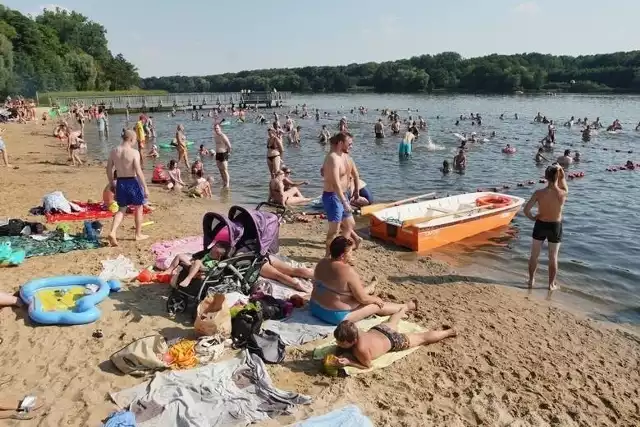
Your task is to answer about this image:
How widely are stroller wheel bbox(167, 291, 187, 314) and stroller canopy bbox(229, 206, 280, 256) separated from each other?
1.13 metres

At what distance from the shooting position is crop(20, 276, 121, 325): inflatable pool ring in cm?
571

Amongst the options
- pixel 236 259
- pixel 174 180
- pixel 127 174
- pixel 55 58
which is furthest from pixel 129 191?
pixel 55 58

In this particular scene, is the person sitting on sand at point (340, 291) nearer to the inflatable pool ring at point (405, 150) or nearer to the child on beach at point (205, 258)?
the child on beach at point (205, 258)

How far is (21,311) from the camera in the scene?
5992 millimetres

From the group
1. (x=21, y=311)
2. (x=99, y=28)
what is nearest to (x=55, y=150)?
(x=21, y=311)

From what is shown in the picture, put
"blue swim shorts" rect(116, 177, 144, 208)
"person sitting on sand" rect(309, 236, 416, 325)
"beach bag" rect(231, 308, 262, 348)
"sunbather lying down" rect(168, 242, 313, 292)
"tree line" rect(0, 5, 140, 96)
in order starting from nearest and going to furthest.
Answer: "beach bag" rect(231, 308, 262, 348)
"person sitting on sand" rect(309, 236, 416, 325)
"sunbather lying down" rect(168, 242, 313, 292)
"blue swim shorts" rect(116, 177, 144, 208)
"tree line" rect(0, 5, 140, 96)

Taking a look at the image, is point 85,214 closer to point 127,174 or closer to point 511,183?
point 127,174

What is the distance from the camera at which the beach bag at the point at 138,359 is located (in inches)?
191

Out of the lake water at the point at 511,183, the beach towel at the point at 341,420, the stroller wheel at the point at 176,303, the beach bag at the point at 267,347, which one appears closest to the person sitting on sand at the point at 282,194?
the lake water at the point at 511,183

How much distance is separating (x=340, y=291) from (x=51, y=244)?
523cm

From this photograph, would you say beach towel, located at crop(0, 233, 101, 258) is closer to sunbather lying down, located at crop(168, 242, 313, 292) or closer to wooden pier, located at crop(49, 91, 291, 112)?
sunbather lying down, located at crop(168, 242, 313, 292)

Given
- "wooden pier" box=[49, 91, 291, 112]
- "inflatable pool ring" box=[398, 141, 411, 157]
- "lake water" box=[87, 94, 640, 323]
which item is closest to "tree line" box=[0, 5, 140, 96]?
"wooden pier" box=[49, 91, 291, 112]

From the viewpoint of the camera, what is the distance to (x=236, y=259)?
20.8 ft


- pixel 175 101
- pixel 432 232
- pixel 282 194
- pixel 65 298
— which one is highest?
pixel 175 101
